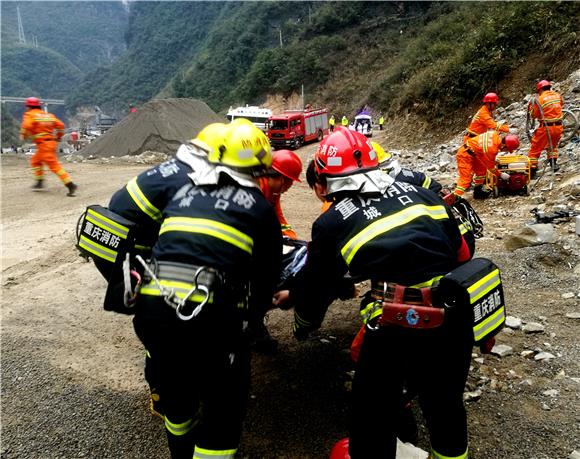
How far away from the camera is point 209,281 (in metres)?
1.83

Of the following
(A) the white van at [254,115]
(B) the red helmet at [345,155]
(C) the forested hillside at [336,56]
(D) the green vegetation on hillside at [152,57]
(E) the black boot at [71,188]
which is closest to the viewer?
(B) the red helmet at [345,155]

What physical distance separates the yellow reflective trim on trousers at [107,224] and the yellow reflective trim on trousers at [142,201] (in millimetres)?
150

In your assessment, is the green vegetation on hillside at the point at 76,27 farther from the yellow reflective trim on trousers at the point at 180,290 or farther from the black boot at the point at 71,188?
the yellow reflective trim on trousers at the point at 180,290

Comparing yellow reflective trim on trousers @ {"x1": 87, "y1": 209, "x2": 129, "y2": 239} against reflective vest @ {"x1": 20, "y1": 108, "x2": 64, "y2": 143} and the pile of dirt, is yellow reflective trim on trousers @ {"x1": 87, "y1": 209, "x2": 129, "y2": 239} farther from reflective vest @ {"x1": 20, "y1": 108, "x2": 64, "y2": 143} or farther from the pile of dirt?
the pile of dirt

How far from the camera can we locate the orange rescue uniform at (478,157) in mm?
6844

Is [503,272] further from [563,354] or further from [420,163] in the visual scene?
[420,163]

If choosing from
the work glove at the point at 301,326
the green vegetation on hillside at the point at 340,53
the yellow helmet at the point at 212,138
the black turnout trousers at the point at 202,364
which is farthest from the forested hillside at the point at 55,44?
the black turnout trousers at the point at 202,364

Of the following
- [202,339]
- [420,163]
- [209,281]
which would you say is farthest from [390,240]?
[420,163]

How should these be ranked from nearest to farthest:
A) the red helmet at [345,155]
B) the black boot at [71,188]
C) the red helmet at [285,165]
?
1. the red helmet at [345,155]
2. the red helmet at [285,165]
3. the black boot at [71,188]

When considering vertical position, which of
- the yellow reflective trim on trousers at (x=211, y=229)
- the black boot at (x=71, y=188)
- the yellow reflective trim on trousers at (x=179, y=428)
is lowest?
the black boot at (x=71, y=188)

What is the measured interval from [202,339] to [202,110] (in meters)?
19.7

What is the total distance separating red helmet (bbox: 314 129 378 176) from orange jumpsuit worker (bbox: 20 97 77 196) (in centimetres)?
723

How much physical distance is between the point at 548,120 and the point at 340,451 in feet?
23.2

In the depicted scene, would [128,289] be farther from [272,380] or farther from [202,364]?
[272,380]
